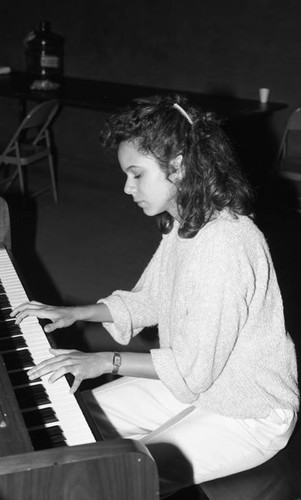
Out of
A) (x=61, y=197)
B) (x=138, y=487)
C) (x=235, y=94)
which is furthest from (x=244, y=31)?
(x=138, y=487)

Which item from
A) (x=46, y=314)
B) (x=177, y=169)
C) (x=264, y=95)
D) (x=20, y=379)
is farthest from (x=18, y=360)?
(x=264, y=95)

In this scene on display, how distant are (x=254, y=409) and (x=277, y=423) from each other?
7cm

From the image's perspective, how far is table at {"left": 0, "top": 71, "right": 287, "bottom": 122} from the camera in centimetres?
502

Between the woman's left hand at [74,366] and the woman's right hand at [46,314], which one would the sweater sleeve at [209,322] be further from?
the woman's right hand at [46,314]

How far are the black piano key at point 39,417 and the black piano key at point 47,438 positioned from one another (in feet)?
0.05

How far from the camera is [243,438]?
1591 mm

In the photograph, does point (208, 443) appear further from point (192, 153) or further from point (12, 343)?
point (192, 153)

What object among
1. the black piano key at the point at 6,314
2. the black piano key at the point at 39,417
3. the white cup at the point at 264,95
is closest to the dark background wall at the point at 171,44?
the white cup at the point at 264,95

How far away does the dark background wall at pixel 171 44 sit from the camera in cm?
542

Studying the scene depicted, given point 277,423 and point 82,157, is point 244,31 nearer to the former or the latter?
point 82,157

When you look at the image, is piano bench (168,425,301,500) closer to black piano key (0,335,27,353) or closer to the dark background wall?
black piano key (0,335,27,353)

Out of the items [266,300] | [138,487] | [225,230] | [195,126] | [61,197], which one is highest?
[195,126]

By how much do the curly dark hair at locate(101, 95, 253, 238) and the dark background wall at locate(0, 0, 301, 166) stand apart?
4.01 m

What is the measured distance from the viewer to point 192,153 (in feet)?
5.19
